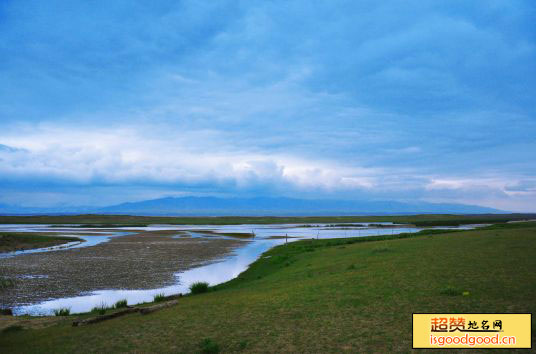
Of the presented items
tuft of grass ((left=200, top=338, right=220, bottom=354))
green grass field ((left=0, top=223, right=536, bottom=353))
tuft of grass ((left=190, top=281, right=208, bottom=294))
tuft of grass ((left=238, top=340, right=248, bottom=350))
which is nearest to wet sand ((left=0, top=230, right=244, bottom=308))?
tuft of grass ((left=190, top=281, right=208, bottom=294))

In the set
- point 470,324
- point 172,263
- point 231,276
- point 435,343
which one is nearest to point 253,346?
point 435,343

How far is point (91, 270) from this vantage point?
A: 109 ft

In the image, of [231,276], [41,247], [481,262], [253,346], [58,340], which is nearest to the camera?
[253,346]

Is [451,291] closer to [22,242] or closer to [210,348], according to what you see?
[210,348]

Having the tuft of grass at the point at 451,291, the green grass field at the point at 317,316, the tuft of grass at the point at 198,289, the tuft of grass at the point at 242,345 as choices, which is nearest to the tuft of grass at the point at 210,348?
the green grass field at the point at 317,316

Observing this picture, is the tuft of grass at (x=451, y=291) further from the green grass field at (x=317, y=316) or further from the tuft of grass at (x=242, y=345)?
the tuft of grass at (x=242, y=345)

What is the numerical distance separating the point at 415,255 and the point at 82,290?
23.4 m

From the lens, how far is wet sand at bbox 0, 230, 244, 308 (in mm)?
25011

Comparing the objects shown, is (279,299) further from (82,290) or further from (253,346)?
(82,290)

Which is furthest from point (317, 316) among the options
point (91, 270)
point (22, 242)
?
point (22, 242)

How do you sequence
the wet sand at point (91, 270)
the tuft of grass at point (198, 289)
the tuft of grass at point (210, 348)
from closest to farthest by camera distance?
1. the tuft of grass at point (210, 348)
2. the tuft of grass at point (198, 289)
3. the wet sand at point (91, 270)

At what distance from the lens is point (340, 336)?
1058 cm

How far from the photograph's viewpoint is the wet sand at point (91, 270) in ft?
82.1

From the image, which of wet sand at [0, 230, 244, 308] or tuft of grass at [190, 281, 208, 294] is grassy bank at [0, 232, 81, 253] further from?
tuft of grass at [190, 281, 208, 294]
